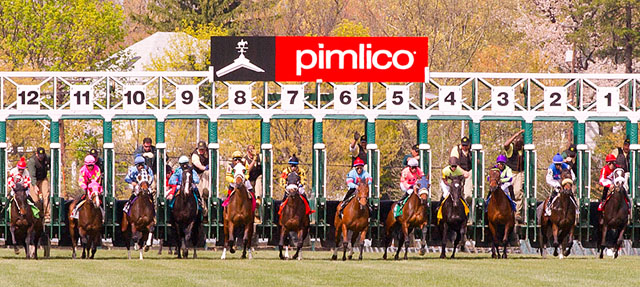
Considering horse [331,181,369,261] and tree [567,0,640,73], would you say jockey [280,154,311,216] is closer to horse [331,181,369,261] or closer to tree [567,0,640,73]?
horse [331,181,369,261]

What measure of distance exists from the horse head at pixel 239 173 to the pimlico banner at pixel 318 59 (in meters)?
3.03

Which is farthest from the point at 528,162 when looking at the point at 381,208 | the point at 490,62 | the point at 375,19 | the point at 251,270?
the point at 375,19

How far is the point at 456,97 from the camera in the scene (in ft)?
94.0

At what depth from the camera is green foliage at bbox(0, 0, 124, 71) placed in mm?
54125

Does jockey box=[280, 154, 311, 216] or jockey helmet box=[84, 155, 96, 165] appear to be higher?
jockey helmet box=[84, 155, 96, 165]

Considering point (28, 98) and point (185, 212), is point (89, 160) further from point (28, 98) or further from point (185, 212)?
point (28, 98)

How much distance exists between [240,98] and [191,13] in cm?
3831

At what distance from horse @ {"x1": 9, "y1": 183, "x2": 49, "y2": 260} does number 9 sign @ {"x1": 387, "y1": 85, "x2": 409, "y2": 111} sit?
6.65 metres

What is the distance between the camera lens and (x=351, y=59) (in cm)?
2859

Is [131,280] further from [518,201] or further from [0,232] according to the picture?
[518,201]

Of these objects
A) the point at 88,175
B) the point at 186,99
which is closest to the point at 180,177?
the point at 88,175

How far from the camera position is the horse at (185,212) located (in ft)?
84.8

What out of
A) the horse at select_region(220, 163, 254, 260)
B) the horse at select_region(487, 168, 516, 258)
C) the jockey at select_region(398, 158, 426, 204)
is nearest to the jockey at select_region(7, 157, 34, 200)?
the horse at select_region(220, 163, 254, 260)

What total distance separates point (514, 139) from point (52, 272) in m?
9.94
